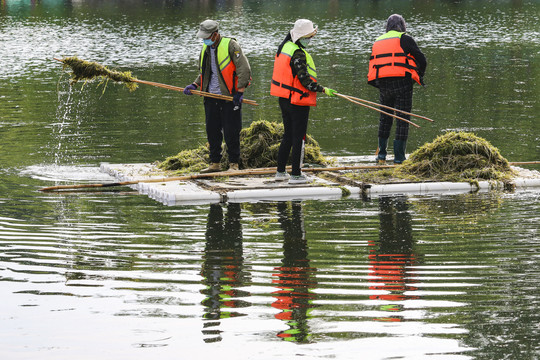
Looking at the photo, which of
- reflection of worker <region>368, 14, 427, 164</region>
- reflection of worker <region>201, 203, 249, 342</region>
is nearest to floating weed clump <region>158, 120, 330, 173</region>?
reflection of worker <region>368, 14, 427, 164</region>

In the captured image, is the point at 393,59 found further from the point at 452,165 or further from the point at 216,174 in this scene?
the point at 216,174

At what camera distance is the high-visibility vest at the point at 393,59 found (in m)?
12.1

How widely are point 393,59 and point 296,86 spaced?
195 centimetres

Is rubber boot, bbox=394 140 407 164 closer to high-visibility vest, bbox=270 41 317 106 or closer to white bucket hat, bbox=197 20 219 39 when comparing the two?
high-visibility vest, bbox=270 41 317 106

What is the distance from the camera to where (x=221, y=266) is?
7.74 m

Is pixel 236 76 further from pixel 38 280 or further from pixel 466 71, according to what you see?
pixel 466 71

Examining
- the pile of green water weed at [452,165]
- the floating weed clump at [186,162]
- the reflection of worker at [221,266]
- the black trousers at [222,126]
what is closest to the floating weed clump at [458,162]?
the pile of green water weed at [452,165]

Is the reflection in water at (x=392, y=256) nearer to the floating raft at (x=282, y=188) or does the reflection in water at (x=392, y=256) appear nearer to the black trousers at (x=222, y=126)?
the floating raft at (x=282, y=188)

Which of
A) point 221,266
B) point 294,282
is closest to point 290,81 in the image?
point 221,266

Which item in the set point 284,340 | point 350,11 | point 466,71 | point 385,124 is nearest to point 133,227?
point 284,340

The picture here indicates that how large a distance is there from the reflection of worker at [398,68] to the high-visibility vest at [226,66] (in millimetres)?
1876

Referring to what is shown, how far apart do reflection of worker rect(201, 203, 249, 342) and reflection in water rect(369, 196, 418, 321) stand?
3.36ft

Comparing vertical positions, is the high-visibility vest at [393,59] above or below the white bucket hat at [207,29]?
below

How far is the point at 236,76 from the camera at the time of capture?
11.5 m
